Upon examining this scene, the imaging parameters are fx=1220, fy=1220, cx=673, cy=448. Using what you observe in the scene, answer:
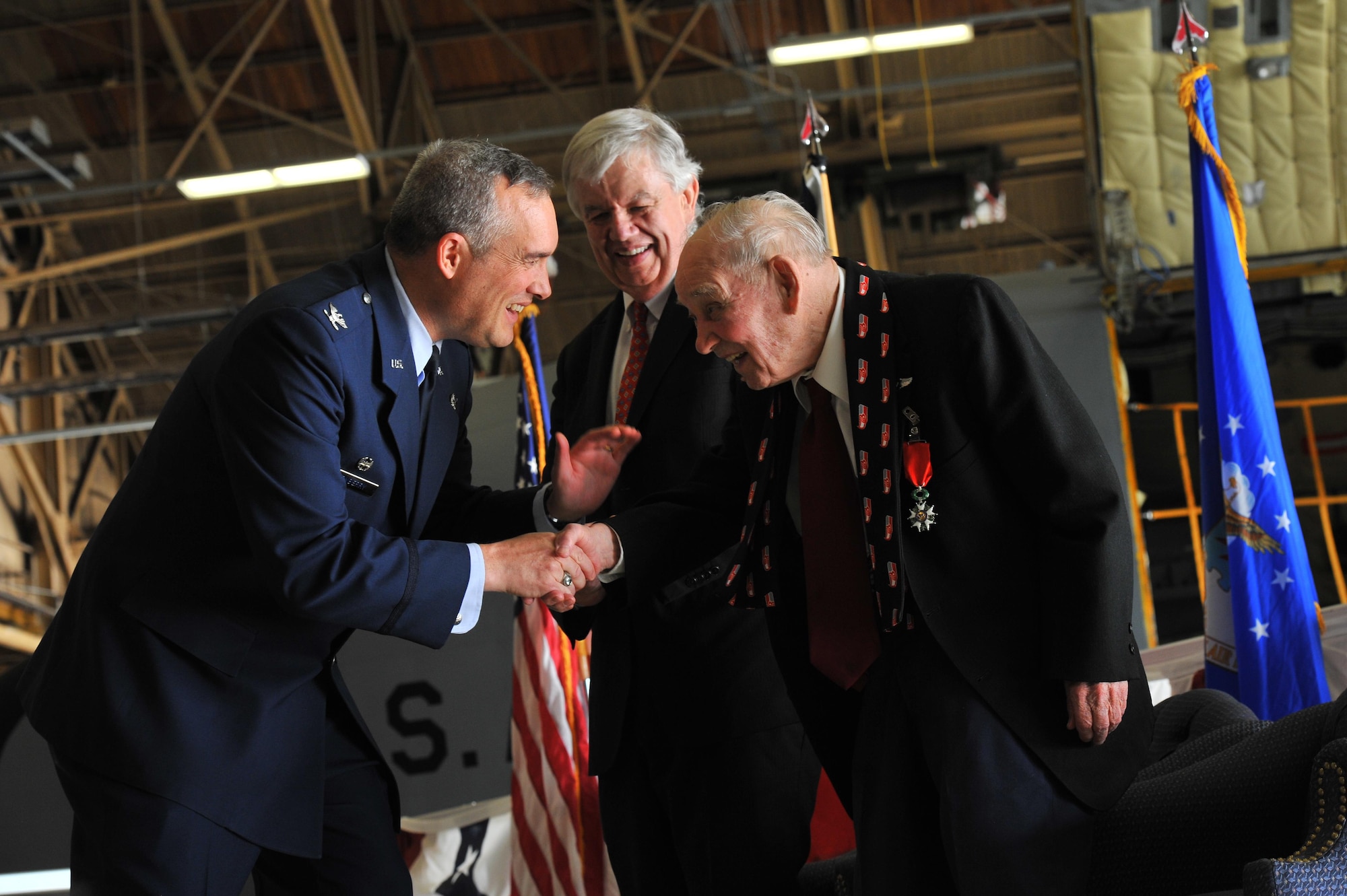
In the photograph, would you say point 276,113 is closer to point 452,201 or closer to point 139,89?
point 139,89

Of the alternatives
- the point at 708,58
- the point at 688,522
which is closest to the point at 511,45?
the point at 708,58

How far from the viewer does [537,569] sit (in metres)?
2.14

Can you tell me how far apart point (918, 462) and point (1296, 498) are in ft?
26.9

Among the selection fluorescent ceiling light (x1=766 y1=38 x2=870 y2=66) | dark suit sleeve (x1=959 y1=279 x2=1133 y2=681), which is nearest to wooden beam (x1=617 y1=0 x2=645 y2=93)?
fluorescent ceiling light (x1=766 y1=38 x2=870 y2=66)

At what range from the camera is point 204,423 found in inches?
78.1

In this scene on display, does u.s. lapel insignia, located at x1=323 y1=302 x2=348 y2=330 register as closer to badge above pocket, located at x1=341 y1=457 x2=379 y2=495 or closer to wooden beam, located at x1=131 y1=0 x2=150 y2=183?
badge above pocket, located at x1=341 y1=457 x2=379 y2=495

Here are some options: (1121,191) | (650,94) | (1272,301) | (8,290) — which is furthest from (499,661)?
(8,290)

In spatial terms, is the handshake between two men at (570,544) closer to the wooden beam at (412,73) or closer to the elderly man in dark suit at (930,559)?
the elderly man in dark suit at (930,559)

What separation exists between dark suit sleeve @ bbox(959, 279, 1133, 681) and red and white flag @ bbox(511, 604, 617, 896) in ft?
7.51

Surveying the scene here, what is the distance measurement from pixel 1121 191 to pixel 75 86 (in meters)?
9.70

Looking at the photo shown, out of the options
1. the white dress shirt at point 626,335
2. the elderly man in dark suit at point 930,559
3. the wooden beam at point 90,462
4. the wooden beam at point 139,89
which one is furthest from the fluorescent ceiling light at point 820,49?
the wooden beam at point 90,462

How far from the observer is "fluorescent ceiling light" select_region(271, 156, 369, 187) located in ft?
27.9

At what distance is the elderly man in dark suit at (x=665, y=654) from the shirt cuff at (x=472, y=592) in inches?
10.8

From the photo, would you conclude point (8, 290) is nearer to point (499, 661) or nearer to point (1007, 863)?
point (499, 661)
